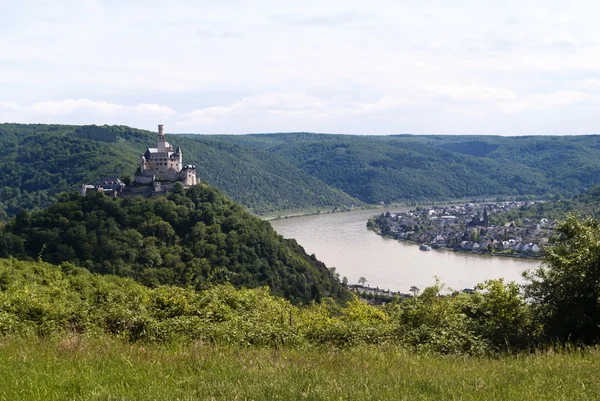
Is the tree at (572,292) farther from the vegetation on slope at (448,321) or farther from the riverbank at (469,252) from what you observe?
the riverbank at (469,252)

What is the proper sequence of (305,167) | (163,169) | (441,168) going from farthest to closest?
(305,167)
(441,168)
(163,169)

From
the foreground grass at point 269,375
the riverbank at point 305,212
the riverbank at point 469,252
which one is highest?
the foreground grass at point 269,375

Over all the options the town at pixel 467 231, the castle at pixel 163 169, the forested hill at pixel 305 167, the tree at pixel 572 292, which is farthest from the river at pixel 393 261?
the tree at pixel 572 292

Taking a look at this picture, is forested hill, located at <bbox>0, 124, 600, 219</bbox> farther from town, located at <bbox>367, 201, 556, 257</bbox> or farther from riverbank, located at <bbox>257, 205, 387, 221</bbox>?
town, located at <bbox>367, 201, 556, 257</bbox>

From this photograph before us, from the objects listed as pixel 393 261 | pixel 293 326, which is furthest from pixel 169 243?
pixel 293 326

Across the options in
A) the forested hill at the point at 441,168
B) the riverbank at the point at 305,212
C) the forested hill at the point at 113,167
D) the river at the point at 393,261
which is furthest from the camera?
the forested hill at the point at 441,168

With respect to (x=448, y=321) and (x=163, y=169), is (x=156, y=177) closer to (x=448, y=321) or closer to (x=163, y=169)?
(x=163, y=169)
